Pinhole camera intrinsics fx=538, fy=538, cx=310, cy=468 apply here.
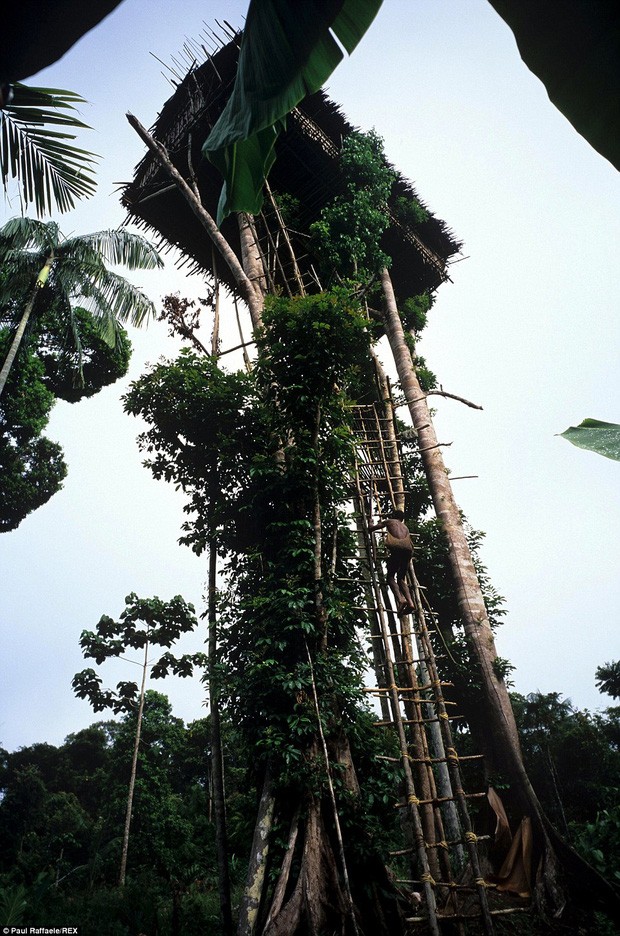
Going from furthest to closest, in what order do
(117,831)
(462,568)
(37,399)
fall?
(37,399), (117,831), (462,568)

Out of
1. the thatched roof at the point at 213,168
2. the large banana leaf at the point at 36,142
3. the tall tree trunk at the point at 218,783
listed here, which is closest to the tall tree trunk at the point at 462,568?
the thatched roof at the point at 213,168

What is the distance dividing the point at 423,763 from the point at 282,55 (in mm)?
5831

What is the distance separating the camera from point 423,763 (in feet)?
17.7

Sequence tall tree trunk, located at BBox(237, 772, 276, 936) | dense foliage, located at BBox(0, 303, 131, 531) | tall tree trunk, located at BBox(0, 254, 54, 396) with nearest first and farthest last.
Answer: tall tree trunk, located at BBox(237, 772, 276, 936) → tall tree trunk, located at BBox(0, 254, 54, 396) → dense foliage, located at BBox(0, 303, 131, 531)

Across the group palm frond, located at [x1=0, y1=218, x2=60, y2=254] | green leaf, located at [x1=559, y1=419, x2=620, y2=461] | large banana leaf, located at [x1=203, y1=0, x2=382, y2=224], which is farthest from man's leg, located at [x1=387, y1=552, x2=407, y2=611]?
palm frond, located at [x1=0, y1=218, x2=60, y2=254]

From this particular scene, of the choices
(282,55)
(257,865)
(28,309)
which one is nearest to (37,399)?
(28,309)

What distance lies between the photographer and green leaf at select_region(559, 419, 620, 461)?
5.40 feet

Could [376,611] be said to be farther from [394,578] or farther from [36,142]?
[36,142]

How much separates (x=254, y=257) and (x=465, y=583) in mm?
6729

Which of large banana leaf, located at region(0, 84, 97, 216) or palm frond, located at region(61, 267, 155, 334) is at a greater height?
palm frond, located at region(61, 267, 155, 334)

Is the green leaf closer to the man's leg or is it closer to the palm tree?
the man's leg

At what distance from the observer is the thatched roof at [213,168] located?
11.2 metres

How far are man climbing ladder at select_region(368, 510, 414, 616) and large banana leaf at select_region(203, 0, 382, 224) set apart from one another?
5.16 meters

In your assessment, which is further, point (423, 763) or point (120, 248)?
point (120, 248)
